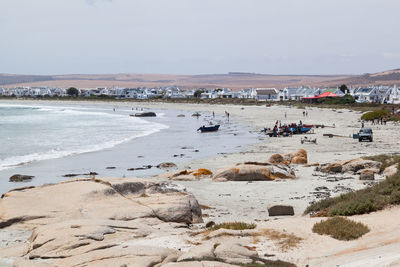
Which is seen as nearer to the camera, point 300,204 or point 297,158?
point 300,204

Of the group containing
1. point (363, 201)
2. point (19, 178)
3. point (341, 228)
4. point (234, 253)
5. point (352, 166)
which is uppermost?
point (363, 201)

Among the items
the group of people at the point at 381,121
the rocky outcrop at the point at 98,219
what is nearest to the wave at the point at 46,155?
the rocky outcrop at the point at 98,219

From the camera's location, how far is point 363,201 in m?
12.3

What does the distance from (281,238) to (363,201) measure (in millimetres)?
3148

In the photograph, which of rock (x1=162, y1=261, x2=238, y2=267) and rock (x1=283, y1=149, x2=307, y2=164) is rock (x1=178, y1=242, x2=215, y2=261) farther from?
rock (x1=283, y1=149, x2=307, y2=164)

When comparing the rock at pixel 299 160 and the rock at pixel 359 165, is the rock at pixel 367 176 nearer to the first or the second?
the rock at pixel 359 165

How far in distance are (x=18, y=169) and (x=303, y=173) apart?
16.7 meters

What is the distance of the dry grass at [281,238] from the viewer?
1001 cm

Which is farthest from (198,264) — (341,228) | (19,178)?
(19,178)

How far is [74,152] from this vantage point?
35844 mm

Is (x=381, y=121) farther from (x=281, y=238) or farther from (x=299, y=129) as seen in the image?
(x=281, y=238)

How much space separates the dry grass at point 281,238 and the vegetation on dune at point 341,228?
676 millimetres

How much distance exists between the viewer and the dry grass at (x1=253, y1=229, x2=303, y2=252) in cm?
1001

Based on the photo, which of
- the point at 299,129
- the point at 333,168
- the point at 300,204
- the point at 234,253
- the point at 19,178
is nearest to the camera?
the point at 234,253
